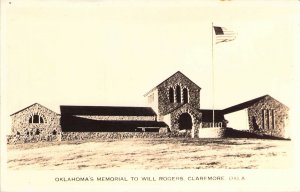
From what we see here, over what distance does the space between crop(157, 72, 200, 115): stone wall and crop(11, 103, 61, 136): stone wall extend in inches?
34.0

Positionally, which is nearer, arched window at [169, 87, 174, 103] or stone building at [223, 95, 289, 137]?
stone building at [223, 95, 289, 137]

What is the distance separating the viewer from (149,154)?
4238mm

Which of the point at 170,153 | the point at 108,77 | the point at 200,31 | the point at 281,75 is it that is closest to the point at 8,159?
the point at 108,77

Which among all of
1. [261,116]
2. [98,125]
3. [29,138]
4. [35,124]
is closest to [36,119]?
[35,124]

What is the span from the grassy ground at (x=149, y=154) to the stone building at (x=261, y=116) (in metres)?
0.11

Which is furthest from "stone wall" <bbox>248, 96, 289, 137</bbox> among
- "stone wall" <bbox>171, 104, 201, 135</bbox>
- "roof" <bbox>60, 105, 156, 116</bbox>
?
"roof" <bbox>60, 105, 156, 116</bbox>

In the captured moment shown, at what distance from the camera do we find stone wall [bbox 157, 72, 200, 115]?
4340 millimetres

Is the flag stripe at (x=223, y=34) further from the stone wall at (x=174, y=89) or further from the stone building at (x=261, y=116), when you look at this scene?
the stone building at (x=261, y=116)

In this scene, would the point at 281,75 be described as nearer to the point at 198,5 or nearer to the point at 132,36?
the point at 198,5

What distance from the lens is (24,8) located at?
4195mm

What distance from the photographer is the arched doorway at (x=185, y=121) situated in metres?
4.39

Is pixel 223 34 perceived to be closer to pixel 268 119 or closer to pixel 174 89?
pixel 174 89

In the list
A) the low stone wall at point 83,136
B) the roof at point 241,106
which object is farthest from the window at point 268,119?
the low stone wall at point 83,136

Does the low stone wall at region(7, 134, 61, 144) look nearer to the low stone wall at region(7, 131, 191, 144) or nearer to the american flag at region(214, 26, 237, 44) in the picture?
the low stone wall at region(7, 131, 191, 144)
